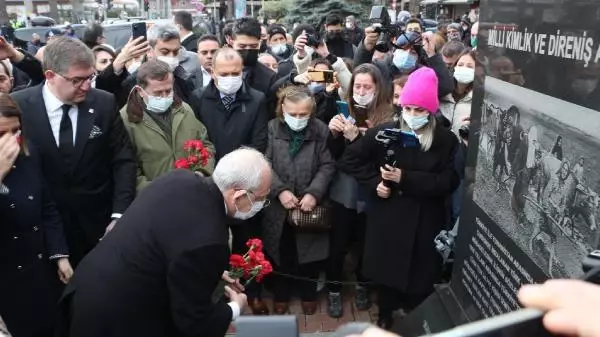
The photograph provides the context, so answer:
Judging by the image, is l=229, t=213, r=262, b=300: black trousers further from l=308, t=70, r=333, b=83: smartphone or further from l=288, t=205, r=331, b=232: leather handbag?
l=308, t=70, r=333, b=83: smartphone

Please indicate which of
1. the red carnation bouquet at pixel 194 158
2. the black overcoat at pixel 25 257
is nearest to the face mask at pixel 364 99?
the red carnation bouquet at pixel 194 158

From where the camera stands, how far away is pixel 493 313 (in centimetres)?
190

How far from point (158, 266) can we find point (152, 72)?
1.91m

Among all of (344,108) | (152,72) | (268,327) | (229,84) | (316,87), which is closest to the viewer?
(268,327)

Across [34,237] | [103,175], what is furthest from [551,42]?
[103,175]

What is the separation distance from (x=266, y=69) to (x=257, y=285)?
2117mm

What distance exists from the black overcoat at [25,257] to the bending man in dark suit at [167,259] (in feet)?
1.76

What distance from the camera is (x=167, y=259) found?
213 centimetres

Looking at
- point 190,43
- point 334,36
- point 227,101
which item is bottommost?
point 227,101

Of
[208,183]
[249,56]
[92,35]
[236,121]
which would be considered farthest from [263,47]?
[208,183]

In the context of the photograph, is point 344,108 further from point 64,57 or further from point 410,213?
point 64,57

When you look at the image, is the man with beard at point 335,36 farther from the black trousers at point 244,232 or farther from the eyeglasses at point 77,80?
the eyeglasses at point 77,80

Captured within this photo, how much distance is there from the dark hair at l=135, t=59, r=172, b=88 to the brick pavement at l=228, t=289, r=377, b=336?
1.91 meters

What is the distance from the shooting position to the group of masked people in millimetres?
2287
